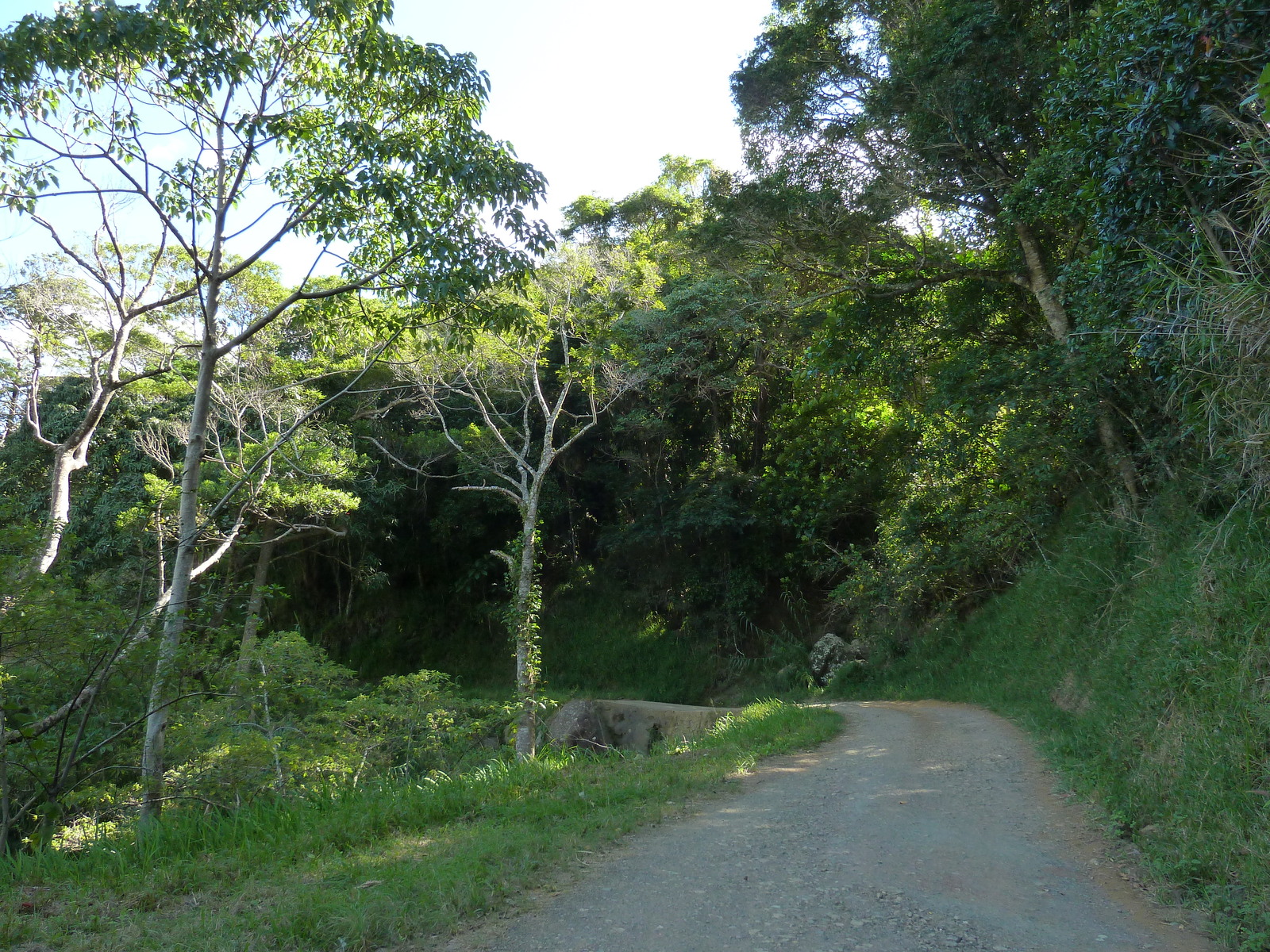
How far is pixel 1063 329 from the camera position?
443 inches

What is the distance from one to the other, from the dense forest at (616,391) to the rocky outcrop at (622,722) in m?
2.01

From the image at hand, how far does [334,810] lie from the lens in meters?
5.35

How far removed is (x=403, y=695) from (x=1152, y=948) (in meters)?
11.5

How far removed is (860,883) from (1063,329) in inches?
374

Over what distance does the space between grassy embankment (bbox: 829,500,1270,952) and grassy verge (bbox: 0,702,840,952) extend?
3.03 m

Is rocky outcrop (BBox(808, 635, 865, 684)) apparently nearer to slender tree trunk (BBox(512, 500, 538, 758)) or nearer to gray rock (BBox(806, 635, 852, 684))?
gray rock (BBox(806, 635, 852, 684))

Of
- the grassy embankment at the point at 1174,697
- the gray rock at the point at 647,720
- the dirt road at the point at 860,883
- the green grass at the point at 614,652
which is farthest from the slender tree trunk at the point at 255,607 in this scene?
the green grass at the point at 614,652

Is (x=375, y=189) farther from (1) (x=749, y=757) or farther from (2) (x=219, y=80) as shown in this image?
(1) (x=749, y=757)

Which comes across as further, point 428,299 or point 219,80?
point 428,299

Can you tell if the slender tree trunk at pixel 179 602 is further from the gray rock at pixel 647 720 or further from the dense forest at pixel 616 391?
the gray rock at pixel 647 720

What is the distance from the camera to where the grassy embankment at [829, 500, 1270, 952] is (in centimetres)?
408

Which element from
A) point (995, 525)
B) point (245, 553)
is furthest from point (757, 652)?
point (245, 553)

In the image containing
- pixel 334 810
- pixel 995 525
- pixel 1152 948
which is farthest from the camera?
pixel 995 525

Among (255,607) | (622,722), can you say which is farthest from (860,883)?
(622,722)
